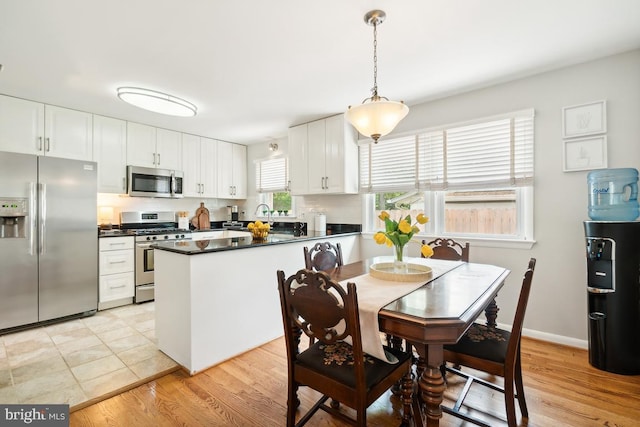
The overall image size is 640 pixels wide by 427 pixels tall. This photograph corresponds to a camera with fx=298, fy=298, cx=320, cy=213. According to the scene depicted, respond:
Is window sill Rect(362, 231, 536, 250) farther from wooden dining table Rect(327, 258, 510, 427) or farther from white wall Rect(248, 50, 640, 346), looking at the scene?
wooden dining table Rect(327, 258, 510, 427)

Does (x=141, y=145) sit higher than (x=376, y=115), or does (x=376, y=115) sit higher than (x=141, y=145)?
(x=141, y=145)

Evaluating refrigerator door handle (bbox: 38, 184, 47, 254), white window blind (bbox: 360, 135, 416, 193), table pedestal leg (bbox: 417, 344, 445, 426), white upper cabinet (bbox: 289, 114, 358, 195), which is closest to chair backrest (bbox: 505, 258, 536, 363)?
table pedestal leg (bbox: 417, 344, 445, 426)

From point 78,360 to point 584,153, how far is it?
4406 mm

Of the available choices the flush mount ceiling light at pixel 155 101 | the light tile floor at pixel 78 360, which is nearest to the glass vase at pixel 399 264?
the light tile floor at pixel 78 360

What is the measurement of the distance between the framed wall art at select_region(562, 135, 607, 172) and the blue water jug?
0.14 m

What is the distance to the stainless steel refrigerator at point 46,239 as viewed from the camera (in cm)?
287

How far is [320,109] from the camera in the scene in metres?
3.56

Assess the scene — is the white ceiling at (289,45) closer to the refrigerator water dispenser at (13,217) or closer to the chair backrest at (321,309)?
the refrigerator water dispenser at (13,217)

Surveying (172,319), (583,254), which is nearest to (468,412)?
(583,254)

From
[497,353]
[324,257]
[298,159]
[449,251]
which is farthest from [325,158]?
[497,353]

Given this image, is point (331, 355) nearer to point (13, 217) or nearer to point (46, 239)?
point (46, 239)

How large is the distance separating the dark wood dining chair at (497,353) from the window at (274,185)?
355 centimetres

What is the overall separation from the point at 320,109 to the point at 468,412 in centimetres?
313

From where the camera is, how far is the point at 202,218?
5062 mm
